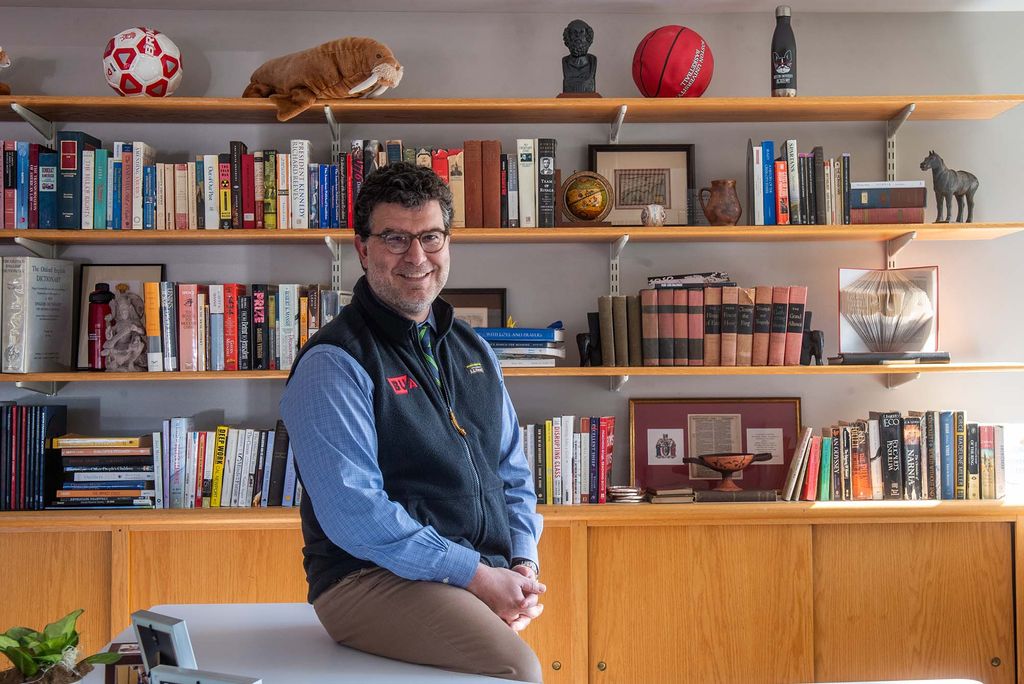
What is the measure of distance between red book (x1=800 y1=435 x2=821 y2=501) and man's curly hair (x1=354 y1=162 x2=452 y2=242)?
4.87ft

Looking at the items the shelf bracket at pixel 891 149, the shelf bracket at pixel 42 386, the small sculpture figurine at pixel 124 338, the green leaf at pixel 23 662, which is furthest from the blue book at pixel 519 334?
the green leaf at pixel 23 662

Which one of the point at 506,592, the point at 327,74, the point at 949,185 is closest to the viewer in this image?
the point at 506,592

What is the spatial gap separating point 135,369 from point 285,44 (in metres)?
1.12

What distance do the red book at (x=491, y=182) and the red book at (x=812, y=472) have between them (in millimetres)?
1144

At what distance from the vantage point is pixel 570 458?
9.29 feet

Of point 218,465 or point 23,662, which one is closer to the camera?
point 23,662

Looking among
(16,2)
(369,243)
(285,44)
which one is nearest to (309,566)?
(369,243)

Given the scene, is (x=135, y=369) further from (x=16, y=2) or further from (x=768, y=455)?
(x=768, y=455)

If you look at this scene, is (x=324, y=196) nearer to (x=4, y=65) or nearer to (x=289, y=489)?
(x=289, y=489)

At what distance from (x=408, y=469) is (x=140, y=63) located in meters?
1.68

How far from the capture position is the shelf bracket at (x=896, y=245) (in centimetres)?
289

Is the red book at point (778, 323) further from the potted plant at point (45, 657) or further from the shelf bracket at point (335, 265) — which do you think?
the potted plant at point (45, 657)

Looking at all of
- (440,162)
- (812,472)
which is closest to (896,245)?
(812,472)

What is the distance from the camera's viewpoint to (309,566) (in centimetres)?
182
